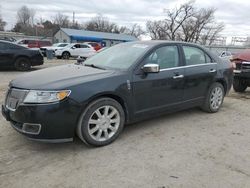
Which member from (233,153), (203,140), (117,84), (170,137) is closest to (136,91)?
(117,84)

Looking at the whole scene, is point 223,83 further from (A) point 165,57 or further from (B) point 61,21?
A: (B) point 61,21

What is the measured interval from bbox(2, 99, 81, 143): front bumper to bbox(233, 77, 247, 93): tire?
6050mm

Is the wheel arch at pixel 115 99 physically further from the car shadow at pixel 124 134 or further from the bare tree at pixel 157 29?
the bare tree at pixel 157 29

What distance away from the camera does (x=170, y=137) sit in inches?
188

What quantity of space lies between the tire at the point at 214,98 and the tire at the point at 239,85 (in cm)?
250

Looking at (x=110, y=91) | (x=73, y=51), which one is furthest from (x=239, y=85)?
(x=73, y=51)

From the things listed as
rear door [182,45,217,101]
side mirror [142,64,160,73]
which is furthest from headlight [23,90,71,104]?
rear door [182,45,217,101]

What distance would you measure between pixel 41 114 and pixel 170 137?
206cm

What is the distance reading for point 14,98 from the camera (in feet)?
13.5

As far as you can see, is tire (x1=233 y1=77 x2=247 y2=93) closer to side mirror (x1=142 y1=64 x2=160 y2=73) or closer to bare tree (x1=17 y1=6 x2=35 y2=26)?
side mirror (x1=142 y1=64 x2=160 y2=73)

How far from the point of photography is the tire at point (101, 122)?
4.13 metres

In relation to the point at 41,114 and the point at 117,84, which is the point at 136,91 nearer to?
the point at 117,84

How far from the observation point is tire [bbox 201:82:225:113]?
609 cm

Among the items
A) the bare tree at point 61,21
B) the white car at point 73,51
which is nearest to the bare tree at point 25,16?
the bare tree at point 61,21
